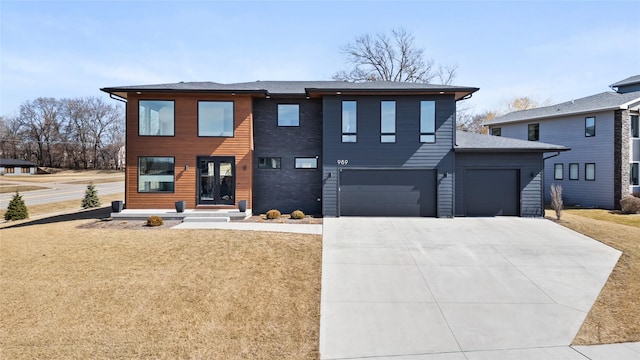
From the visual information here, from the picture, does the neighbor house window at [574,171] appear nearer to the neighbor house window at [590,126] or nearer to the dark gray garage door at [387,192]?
the neighbor house window at [590,126]

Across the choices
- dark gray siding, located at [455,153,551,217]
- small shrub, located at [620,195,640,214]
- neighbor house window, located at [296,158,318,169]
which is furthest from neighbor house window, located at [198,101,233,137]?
small shrub, located at [620,195,640,214]

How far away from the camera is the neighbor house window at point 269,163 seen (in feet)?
52.4

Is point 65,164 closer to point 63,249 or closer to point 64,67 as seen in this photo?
point 64,67

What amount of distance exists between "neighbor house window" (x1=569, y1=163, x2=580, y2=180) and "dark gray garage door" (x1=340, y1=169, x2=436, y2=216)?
1265 centimetres

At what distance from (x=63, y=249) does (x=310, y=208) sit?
923 cm

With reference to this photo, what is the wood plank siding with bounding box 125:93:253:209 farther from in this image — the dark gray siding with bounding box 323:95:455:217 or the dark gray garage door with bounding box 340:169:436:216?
the dark gray garage door with bounding box 340:169:436:216

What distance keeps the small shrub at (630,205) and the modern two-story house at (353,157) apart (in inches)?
278

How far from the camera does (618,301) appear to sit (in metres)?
7.56

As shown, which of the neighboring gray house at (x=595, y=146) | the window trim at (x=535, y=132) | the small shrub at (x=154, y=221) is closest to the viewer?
the small shrub at (x=154, y=221)

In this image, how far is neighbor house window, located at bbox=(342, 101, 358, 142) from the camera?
15094 millimetres

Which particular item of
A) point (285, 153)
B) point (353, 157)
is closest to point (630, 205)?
point (353, 157)

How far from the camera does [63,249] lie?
9.88 m

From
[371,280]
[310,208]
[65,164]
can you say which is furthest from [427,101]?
[65,164]

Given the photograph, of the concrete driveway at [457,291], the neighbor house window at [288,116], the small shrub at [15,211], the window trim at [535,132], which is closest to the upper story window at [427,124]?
the concrete driveway at [457,291]
